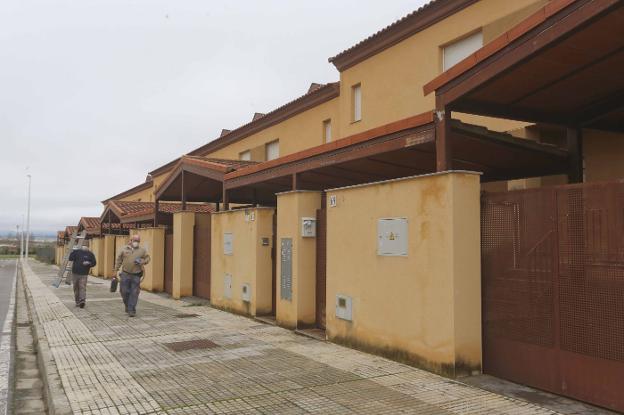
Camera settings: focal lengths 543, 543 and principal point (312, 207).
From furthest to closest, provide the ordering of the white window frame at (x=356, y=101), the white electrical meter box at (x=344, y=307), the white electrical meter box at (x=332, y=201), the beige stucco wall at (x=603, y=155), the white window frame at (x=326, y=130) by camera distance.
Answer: the white window frame at (x=326, y=130) < the white window frame at (x=356, y=101) < the beige stucco wall at (x=603, y=155) < the white electrical meter box at (x=332, y=201) < the white electrical meter box at (x=344, y=307)

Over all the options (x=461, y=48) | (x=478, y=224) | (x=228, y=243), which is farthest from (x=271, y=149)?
(x=478, y=224)

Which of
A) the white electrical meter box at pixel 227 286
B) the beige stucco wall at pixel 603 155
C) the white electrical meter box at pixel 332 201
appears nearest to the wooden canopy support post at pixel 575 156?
the beige stucco wall at pixel 603 155

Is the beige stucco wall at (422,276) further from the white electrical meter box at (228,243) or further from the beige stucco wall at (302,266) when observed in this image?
the white electrical meter box at (228,243)

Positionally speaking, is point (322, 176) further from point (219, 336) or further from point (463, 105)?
point (463, 105)

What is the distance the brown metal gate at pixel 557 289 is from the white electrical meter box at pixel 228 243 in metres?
7.30

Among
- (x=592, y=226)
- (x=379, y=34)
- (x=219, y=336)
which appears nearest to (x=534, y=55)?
(x=592, y=226)

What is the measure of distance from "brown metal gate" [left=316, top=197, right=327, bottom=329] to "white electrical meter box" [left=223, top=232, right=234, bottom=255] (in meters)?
3.41

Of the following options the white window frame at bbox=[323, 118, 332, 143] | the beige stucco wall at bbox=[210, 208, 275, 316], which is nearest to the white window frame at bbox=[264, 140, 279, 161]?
the white window frame at bbox=[323, 118, 332, 143]

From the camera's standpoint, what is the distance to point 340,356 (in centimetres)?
749

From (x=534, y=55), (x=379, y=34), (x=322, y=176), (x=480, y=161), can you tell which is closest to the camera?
(x=534, y=55)

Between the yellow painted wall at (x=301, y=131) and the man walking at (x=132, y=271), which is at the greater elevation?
the yellow painted wall at (x=301, y=131)

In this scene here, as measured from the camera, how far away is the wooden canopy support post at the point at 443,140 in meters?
6.52

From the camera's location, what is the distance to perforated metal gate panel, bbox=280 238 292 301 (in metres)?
10.0

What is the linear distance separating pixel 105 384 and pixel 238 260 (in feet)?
20.2
